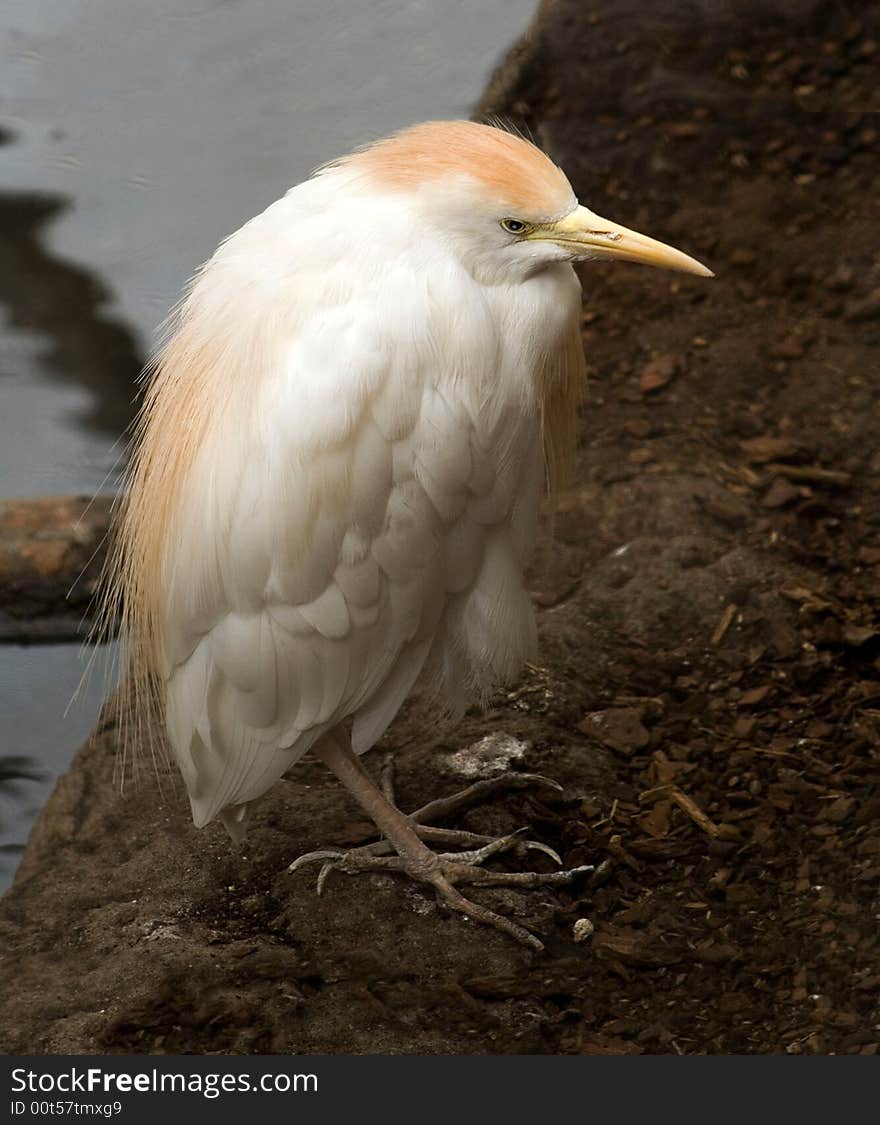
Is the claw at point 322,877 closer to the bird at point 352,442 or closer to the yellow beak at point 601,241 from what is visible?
the bird at point 352,442

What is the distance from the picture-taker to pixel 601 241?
234 centimetres

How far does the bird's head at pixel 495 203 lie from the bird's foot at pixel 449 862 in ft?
4.00

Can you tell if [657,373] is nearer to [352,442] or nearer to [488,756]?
[488,756]

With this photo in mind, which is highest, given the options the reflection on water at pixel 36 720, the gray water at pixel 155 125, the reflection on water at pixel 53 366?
the gray water at pixel 155 125

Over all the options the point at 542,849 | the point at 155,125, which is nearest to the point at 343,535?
the point at 542,849

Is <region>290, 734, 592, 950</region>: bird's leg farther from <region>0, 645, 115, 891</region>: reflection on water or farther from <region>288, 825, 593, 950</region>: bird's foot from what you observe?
<region>0, 645, 115, 891</region>: reflection on water

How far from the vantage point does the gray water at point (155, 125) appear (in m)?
4.51

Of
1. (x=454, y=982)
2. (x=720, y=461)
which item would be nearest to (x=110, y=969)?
(x=454, y=982)

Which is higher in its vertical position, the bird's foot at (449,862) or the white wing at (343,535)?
the white wing at (343,535)

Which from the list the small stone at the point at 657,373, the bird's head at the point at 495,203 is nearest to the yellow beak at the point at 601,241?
the bird's head at the point at 495,203

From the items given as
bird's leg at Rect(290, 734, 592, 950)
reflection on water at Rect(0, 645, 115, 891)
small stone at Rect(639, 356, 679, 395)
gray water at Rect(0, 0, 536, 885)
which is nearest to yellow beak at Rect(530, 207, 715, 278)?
bird's leg at Rect(290, 734, 592, 950)

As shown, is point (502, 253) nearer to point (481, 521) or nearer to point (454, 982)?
point (481, 521)

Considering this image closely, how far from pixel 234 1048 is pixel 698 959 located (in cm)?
90

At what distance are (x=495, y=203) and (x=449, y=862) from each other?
1397 millimetres
